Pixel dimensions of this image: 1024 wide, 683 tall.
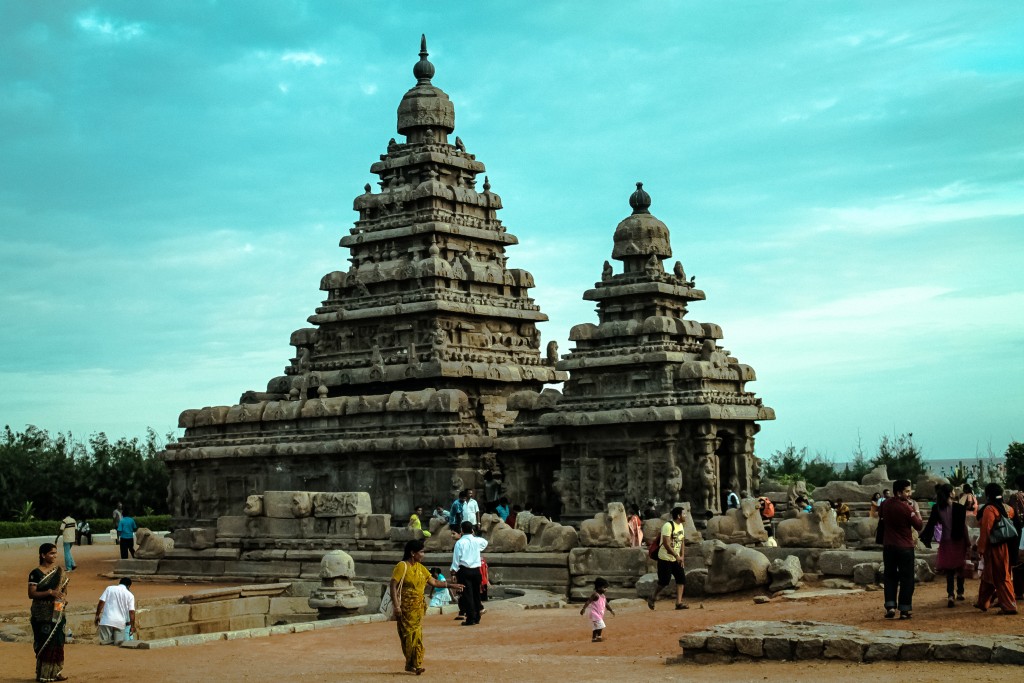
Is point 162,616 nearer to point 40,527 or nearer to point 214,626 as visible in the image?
point 214,626

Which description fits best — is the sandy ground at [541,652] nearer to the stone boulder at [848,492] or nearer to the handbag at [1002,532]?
the handbag at [1002,532]

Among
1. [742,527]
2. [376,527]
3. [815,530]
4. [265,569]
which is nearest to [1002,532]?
[815,530]

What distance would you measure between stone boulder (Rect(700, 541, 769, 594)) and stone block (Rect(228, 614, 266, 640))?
841cm

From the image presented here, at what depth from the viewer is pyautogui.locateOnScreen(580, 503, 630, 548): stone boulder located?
24.2m

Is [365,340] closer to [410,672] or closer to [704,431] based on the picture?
[704,431]

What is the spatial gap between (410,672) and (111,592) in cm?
655

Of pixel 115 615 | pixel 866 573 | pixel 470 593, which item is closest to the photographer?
pixel 115 615

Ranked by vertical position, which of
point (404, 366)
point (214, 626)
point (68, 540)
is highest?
point (404, 366)

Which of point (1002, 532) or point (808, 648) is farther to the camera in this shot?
point (1002, 532)

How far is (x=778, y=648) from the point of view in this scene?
46.5 ft

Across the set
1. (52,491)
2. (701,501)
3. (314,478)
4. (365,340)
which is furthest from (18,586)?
(52,491)

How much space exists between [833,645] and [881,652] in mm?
508

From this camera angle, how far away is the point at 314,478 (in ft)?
120

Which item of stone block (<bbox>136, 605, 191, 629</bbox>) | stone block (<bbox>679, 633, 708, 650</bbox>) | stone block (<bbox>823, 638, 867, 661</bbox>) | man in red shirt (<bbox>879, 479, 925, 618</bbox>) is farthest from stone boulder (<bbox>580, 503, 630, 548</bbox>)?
stone block (<bbox>823, 638, 867, 661</bbox>)
